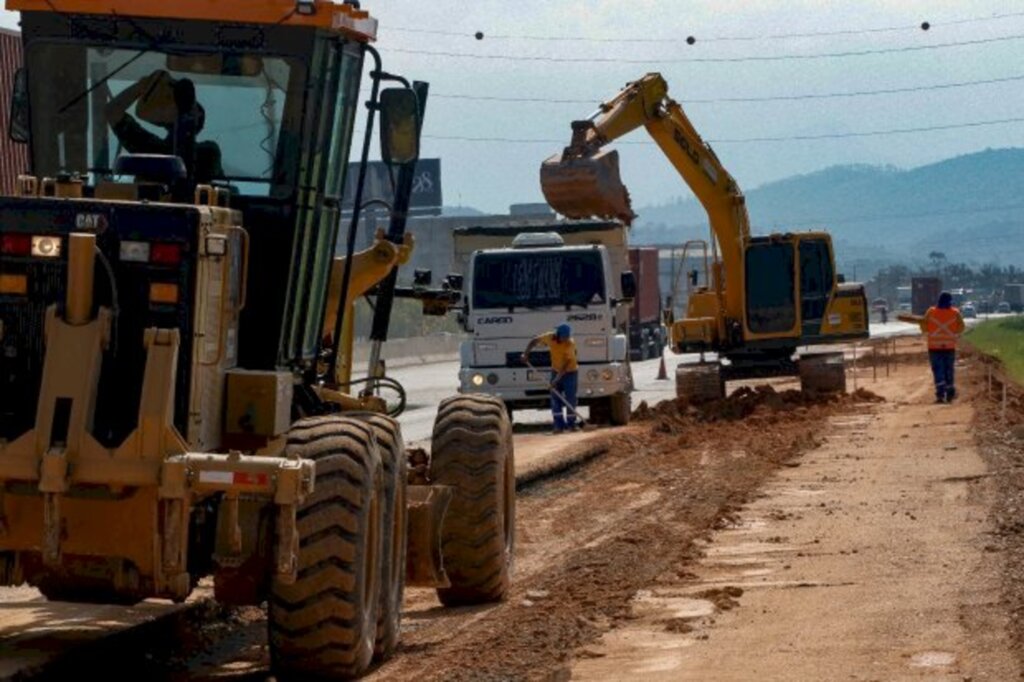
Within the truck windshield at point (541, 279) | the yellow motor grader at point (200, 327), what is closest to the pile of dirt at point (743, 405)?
the truck windshield at point (541, 279)

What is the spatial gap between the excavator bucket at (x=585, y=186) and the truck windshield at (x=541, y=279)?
11.0ft

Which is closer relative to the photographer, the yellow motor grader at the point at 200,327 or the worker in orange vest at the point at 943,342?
the yellow motor grader at the point at 200,327

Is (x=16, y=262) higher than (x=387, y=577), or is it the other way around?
(x=16, y=262)

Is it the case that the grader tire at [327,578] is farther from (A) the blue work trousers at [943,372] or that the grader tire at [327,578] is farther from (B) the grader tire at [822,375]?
(B) the grader tire at [822,375]

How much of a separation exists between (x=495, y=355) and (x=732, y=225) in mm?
7828

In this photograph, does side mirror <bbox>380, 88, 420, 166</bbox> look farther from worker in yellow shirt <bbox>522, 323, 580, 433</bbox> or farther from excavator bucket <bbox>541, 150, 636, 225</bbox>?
excavator bucket <bbox>541, 150, 636, 225</bbox>

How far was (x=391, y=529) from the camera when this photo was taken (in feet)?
36.9

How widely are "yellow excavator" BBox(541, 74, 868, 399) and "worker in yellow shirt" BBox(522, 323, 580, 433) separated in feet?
18.7

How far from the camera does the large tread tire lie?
32713mm

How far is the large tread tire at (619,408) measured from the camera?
32713mm

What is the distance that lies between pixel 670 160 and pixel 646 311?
31795 millimetres

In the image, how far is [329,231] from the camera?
12.3 m

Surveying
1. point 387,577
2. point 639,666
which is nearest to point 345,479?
point 387,577

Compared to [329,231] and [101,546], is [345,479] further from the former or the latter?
[329,231]
